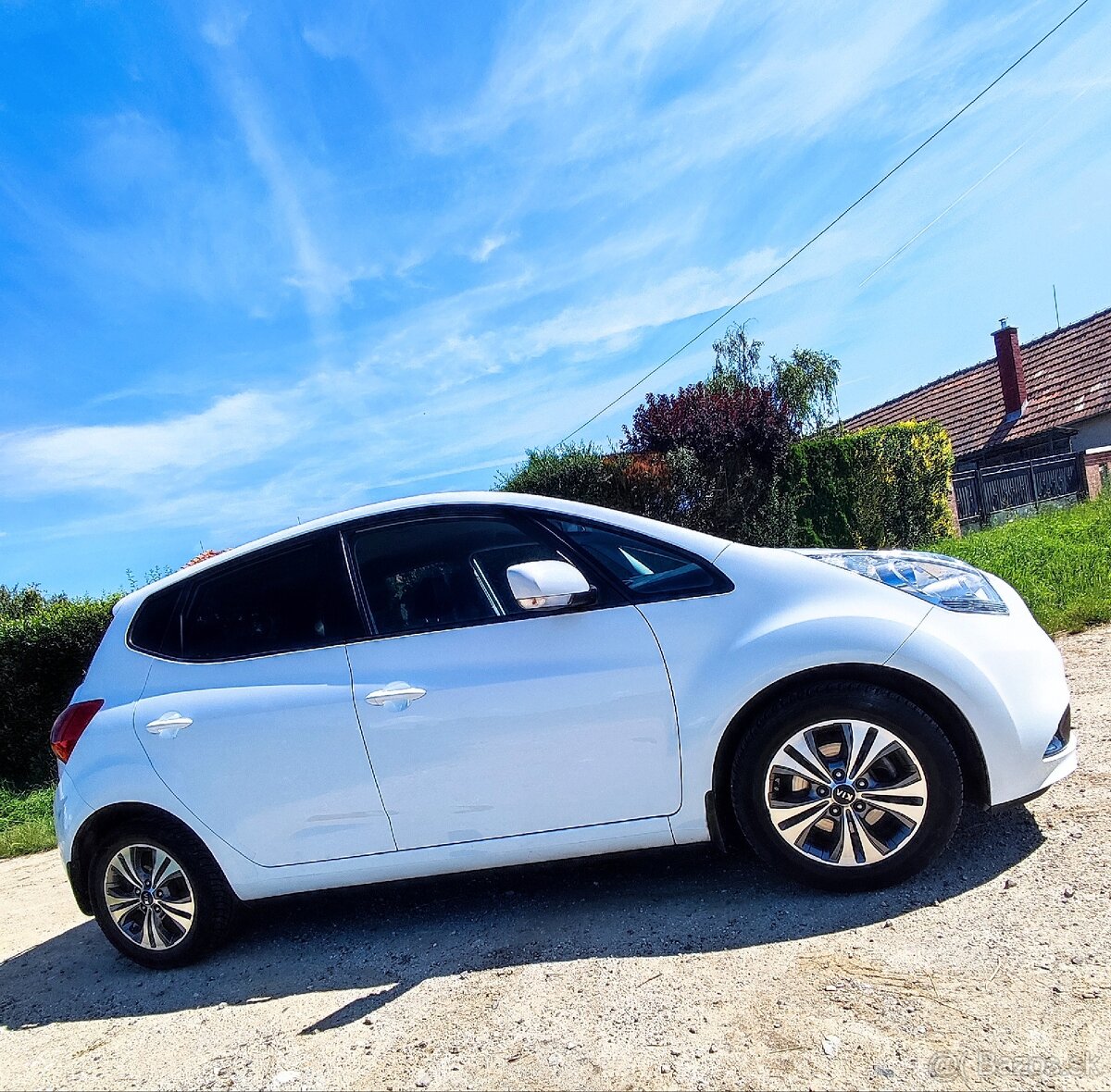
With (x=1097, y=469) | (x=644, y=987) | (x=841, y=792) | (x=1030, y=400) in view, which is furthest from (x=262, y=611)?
(x=1030, y=400)

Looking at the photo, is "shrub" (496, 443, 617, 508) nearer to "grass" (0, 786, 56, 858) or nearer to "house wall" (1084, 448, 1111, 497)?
"grass" (0, 786, 56, 858)

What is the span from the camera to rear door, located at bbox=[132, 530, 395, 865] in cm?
350

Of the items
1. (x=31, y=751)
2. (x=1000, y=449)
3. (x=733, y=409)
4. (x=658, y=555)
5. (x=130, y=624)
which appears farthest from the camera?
(x=1000, y=449)

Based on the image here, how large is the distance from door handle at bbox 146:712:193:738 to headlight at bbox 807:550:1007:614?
267cm

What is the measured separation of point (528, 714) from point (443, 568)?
73 centimetres

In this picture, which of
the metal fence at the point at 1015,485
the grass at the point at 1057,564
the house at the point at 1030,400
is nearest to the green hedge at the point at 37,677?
the grass at the point at 1057,564

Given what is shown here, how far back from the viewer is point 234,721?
3613 millimetres

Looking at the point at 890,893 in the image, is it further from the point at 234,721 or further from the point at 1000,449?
the point at 1000,449

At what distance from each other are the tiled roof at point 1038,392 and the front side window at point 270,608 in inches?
1069

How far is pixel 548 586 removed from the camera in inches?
126

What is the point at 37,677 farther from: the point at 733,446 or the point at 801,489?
the point at 801,489

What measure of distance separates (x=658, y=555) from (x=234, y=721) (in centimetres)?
185

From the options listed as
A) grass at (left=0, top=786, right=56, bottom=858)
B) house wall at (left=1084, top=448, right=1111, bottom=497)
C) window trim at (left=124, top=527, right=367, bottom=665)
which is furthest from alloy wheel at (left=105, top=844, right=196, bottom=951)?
house wall at (left=1084, top=448, right=1111, bottom=497)

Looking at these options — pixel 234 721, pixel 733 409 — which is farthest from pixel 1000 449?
pixel 234 721
